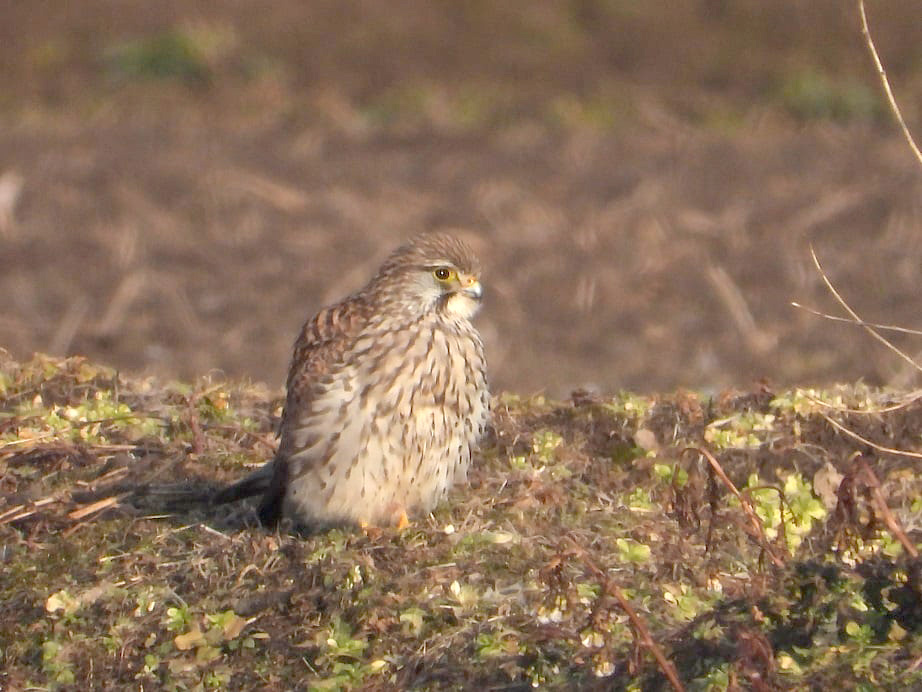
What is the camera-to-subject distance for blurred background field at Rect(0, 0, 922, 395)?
39.4 ft

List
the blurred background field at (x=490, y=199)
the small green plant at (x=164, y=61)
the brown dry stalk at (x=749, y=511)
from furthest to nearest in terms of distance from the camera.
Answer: the small green plant at (x=164, y=61) < the blurred background field at (x=490, y=199) < the brown dry stalk at (x=749, y=511)

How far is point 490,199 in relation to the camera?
14.3 meters

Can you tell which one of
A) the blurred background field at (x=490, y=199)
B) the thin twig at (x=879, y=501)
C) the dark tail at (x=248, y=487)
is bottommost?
the thin twig at (x=879, y=501)

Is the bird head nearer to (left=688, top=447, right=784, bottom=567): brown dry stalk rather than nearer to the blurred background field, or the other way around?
(left=688, top=447, right=784, bottom=567): brown dry stalk

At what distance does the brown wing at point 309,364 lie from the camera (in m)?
5.98

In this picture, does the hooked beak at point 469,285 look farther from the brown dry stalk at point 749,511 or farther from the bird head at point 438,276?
the brown dry stalk at point 749,511

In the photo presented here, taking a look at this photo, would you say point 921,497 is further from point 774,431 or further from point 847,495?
point 847,495

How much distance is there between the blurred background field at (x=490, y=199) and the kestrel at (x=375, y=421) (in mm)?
4160

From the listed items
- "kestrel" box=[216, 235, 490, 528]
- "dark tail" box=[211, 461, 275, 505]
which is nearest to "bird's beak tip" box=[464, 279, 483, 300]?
"kestrel" box=[216, 235, 490, 528]

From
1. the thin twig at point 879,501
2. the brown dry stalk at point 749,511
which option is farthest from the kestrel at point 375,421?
the thin twig at point 879,501

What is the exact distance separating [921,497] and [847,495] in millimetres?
2044

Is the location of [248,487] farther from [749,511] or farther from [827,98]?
[827,98]

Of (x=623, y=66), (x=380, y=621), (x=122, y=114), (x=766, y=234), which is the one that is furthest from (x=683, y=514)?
(x=623, y=66)

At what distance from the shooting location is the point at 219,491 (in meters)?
6.23
